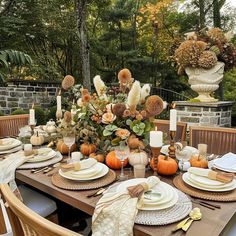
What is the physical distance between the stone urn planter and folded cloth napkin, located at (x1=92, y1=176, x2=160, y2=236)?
8.41ft

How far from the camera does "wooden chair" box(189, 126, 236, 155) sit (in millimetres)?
2029

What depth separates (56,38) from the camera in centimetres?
748

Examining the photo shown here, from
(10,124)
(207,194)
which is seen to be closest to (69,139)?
(207,194)

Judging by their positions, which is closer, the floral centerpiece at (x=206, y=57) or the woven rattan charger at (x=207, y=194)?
the woven rattan charger at (x=207, y=194)

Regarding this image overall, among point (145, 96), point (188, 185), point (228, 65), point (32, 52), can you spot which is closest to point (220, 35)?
point (228, 65)

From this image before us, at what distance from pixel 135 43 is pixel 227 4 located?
296 cm

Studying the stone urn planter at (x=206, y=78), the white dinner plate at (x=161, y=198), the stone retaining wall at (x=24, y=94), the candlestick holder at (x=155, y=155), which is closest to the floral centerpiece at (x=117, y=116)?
the candlestick holder at (x=155, y=155)

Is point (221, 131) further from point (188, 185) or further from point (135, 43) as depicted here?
point (135, 43)

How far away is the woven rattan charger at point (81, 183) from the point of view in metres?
1.24

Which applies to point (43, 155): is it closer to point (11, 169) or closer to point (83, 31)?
point (11, 169)

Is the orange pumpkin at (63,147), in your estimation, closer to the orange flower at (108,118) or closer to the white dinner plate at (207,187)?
the orange flower at (108,118)

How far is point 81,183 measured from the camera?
4.26 ft

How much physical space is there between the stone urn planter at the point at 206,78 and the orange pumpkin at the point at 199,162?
Result: 1954 mm

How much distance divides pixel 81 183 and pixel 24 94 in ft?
15.3
